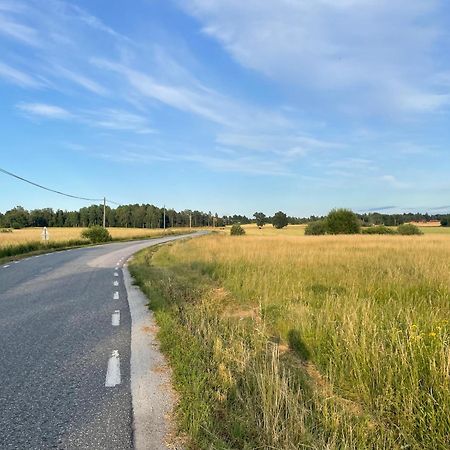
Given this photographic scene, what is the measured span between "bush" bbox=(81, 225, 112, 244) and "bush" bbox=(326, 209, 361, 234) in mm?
34397

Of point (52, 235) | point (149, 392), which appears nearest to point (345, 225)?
point (52, 235)

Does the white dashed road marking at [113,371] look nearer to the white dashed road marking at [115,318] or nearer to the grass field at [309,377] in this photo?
the grass field at [309,377]

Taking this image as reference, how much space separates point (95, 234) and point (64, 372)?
132 feet

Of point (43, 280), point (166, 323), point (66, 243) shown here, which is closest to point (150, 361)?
point (166, 323)

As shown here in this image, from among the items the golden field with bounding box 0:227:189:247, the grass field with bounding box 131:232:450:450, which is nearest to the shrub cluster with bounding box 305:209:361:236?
the golden field with bounding box 0:227:189:247

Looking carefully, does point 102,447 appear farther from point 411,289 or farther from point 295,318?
point 411,289

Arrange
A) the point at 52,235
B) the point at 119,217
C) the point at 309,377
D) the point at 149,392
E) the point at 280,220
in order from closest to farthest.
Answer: the point at 149,392
the point at 309,377
the point at 52,235
the point at 280,220
the point at 119,217

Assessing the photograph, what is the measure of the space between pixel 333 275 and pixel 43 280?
9.22 metres

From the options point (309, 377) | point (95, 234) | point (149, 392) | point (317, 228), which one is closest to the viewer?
point (149, 392)

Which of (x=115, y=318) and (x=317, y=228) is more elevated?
(x=317, y=228)

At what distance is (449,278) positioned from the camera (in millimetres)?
9234

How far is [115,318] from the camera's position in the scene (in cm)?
739

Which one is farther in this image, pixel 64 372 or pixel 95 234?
pixel 95 234

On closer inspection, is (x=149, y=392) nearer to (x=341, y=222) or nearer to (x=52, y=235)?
(x=52, y=235)
